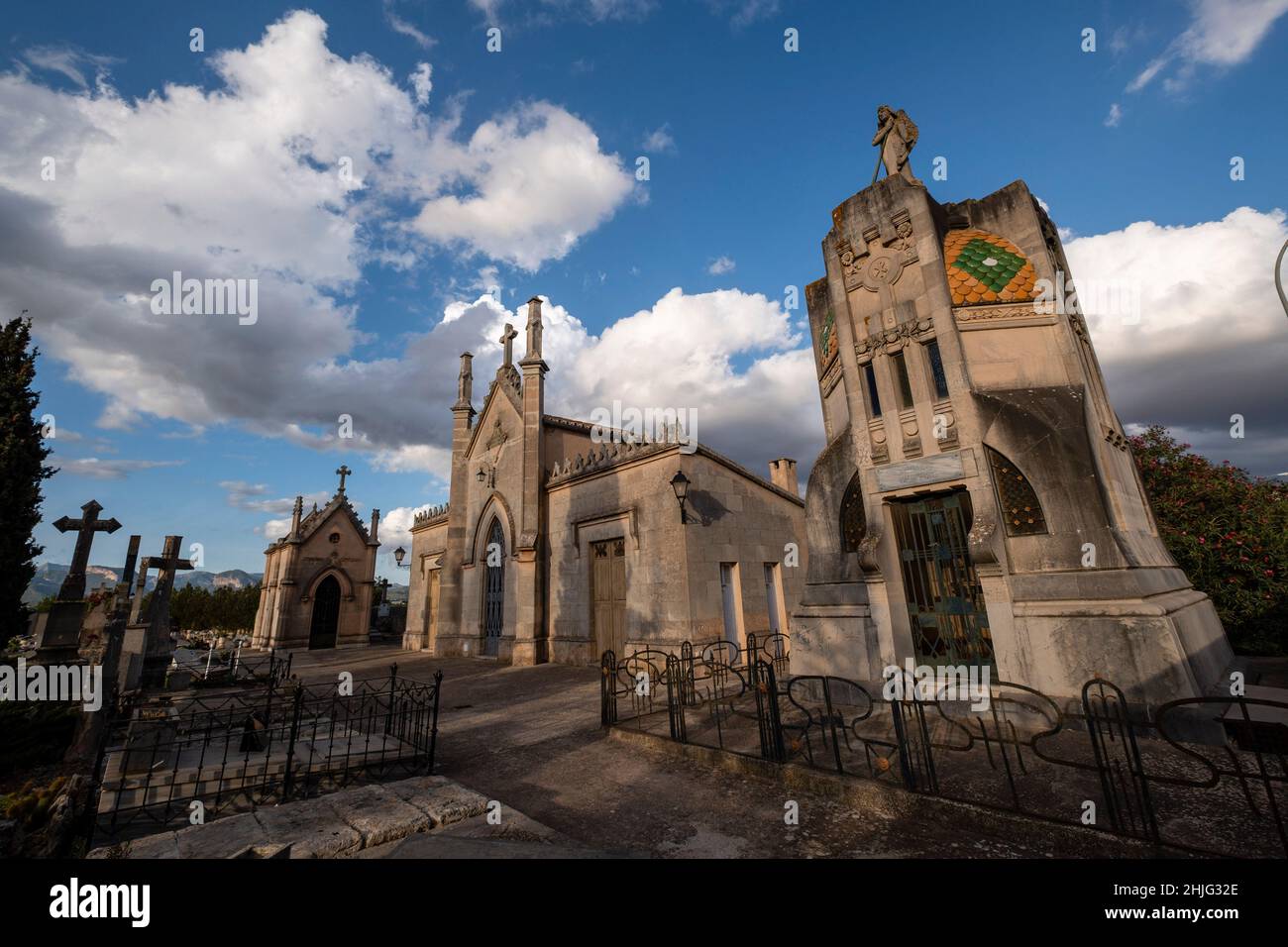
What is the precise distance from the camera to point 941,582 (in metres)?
7.63

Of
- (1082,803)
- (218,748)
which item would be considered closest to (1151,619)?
(1082,803)

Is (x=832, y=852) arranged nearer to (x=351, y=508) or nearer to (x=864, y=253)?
(x=864, y=253)

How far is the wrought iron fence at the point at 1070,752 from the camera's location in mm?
3363

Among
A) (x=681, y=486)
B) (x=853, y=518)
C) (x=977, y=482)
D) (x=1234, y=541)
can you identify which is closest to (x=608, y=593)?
(x=681, y=486)

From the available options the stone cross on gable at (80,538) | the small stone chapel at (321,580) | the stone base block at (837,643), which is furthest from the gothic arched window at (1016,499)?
the small stone chapel at (321,580)

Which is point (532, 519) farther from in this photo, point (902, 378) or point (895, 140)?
point (895, 140)

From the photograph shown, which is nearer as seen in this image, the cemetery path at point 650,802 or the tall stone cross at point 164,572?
the cemetery path at point 650,802

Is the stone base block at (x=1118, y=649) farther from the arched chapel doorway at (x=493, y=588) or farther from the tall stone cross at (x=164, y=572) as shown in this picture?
the tall stone cross at (x=164, y=572)
